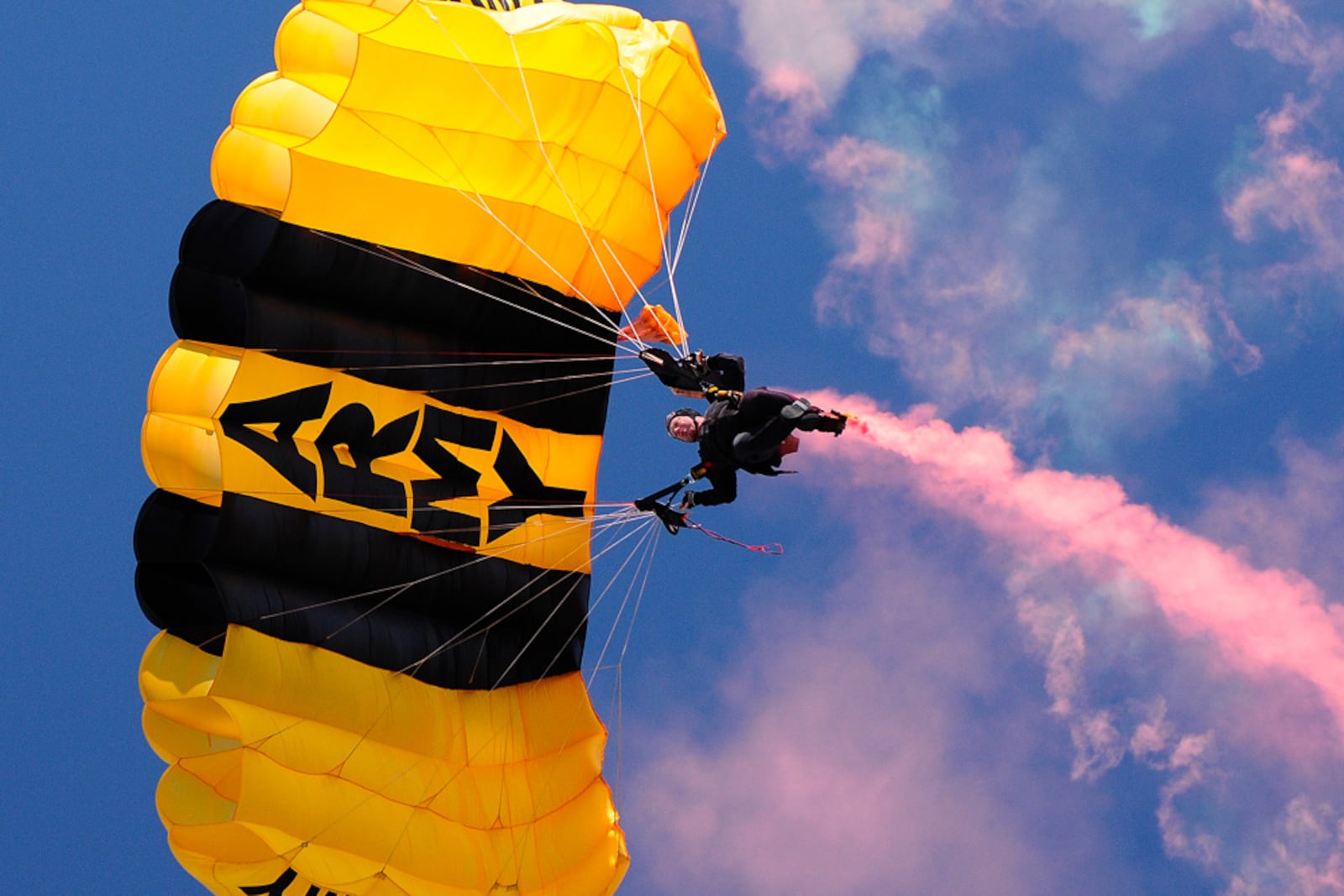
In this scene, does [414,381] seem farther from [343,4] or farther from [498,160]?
[343,4]

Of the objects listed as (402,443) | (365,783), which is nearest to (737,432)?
(402,443)

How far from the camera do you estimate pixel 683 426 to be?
11789mm

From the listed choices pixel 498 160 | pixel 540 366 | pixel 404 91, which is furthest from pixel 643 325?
pixel 404 91

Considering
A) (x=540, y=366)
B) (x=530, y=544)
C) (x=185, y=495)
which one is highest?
(x=540, y=366)

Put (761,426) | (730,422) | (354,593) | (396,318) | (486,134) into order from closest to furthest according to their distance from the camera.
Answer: (761,426) → (730,422) → (354,593) → (486,134) → (396,318)

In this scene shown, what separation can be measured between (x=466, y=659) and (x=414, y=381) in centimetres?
196

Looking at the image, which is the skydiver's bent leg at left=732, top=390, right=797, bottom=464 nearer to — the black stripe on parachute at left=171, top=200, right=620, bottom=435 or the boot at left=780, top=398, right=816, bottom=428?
the boot at left=780, top=398, right=816, bottom=428

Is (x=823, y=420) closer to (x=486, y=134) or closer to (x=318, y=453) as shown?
(x=486, y=134)

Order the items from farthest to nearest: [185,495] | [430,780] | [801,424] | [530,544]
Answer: [530,544] → [430,780] → [185,495] → [801,424]

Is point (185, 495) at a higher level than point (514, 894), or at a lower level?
higher

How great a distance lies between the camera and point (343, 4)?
11953mm

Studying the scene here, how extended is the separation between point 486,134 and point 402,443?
7.16 ft

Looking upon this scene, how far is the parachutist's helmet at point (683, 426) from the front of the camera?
1176 cm

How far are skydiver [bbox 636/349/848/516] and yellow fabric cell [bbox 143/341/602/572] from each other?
1482mm
